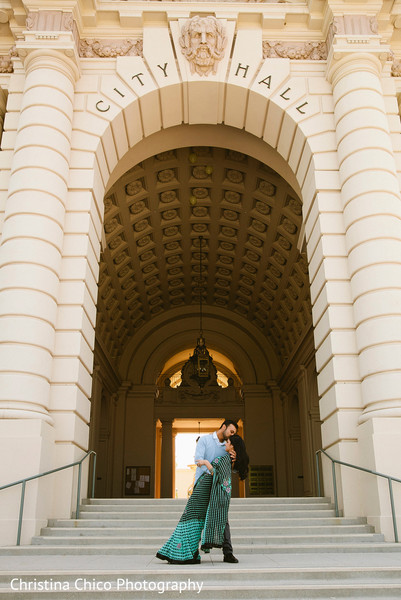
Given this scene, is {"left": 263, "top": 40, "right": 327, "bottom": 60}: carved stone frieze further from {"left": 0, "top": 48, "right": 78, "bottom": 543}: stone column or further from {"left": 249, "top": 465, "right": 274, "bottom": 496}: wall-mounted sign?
{"left": 249, "top": 465, "right": 274, "bottom": 496}: wall-mounted sign

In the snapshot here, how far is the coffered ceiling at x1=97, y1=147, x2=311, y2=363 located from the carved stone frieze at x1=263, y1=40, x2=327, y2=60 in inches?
156

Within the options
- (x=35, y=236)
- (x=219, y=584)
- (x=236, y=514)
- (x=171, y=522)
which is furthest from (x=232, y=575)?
(x=35, y=236)

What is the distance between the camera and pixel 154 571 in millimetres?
5984

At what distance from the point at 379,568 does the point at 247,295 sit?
19.9 meters

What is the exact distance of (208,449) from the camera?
23.5 ft

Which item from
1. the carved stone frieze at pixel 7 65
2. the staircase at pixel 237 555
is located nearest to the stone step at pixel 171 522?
the staircase at pixel 237 555

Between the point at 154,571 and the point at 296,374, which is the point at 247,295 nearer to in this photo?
the point at 296,374

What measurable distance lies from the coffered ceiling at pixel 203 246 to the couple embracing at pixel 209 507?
36.7 ft

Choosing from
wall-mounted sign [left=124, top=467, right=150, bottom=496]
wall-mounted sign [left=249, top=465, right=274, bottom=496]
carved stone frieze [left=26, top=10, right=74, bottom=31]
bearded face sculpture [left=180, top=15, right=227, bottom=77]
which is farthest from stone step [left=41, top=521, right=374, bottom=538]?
wall-mounted sign [left=249, top=465, right=274, bottom=496]

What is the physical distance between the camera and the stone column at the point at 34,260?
9469 millimetres

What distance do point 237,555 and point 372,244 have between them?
621cm

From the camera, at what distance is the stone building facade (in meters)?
10.2

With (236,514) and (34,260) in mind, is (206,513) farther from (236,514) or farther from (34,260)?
(34,260)

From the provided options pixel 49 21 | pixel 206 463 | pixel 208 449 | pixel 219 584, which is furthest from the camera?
pixel 49 21
